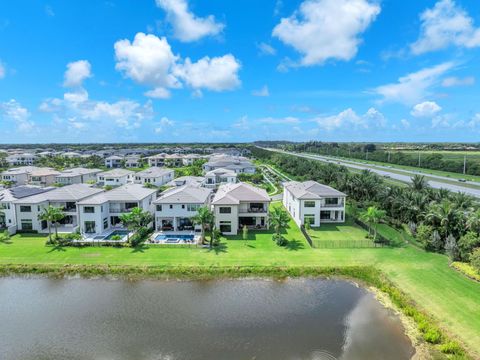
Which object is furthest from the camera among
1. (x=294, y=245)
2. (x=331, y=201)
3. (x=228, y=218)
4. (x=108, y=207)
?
(x=331, y=201)

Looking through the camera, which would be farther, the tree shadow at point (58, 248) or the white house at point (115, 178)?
the white house at point (115, 178)

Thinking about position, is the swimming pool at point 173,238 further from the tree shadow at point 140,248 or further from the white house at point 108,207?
the white house at point 108,207

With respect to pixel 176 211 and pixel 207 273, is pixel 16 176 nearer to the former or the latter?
pixel 176 211

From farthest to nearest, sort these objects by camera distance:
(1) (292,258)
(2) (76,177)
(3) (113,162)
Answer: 1. (3) (113,162)
2. (2) (76,177)
3. (1) (292,258)

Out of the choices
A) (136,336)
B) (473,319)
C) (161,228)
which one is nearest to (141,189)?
(161,228)

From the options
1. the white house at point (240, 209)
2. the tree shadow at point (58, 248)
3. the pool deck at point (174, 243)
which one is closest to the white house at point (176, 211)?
the pool deck at point (174, 243)

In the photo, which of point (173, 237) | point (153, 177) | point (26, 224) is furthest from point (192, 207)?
point (153, 177)
